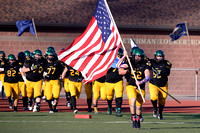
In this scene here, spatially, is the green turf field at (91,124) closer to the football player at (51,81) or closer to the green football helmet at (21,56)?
the football player at (51,81)

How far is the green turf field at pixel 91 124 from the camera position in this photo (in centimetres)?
1195

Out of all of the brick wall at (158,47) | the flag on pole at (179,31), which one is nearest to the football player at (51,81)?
the flag on pole at (179,31)

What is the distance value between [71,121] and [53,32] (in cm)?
1624

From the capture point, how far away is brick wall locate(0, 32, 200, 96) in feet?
96.8

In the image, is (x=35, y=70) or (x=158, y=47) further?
(x=158, y=47)

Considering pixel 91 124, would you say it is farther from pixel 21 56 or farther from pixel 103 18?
pixel 21 56

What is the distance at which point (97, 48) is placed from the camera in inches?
512

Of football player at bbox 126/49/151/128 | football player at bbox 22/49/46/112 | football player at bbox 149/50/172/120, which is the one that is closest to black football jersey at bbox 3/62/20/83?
football player at bbox 22/49/46/112

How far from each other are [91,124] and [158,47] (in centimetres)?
1750

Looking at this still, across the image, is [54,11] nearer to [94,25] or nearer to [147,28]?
[147,28]

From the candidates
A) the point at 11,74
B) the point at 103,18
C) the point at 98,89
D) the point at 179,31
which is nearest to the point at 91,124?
the point at 103,18

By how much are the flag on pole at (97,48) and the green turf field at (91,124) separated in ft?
4.33

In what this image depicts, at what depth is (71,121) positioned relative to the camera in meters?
14.2

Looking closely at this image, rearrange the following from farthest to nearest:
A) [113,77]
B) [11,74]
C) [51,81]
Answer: [11,74] → [51,81] → [113,77]
